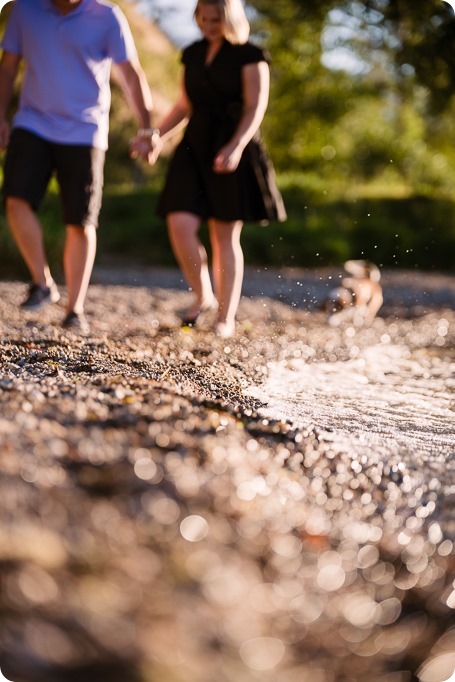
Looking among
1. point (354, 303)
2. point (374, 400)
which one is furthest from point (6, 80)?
point (354, 303)

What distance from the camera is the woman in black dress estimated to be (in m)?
4.65

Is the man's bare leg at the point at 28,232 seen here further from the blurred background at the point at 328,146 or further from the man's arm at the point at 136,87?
the blurred background at the point at 328,146

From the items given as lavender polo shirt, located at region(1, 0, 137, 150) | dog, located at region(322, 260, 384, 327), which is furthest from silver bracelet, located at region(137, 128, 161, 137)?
dog, located at region(322, 260, 384, 327)

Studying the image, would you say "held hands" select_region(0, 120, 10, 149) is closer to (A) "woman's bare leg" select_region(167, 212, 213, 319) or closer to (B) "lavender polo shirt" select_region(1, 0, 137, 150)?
(B) "lavender polo shirt" select_region(1, 0, 137, 150)

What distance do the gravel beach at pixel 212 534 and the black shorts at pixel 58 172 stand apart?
108cm

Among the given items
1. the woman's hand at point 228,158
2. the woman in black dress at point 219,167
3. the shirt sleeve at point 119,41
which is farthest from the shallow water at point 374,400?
the shirt sleeve at point 119,41

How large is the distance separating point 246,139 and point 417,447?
2125 mm

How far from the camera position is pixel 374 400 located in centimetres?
399

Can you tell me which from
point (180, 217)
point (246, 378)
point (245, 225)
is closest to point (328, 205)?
point (245, 225)

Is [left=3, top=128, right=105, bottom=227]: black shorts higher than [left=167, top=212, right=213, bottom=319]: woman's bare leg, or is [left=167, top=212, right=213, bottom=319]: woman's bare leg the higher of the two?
[left=3, top=128, right=105, bottom=227]: black shorts

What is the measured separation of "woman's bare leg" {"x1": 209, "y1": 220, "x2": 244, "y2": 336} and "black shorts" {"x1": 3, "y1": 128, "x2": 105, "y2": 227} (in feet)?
2.39

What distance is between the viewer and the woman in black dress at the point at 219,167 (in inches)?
183

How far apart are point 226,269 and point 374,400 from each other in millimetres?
1281

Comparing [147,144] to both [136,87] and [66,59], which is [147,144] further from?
[66,59]
